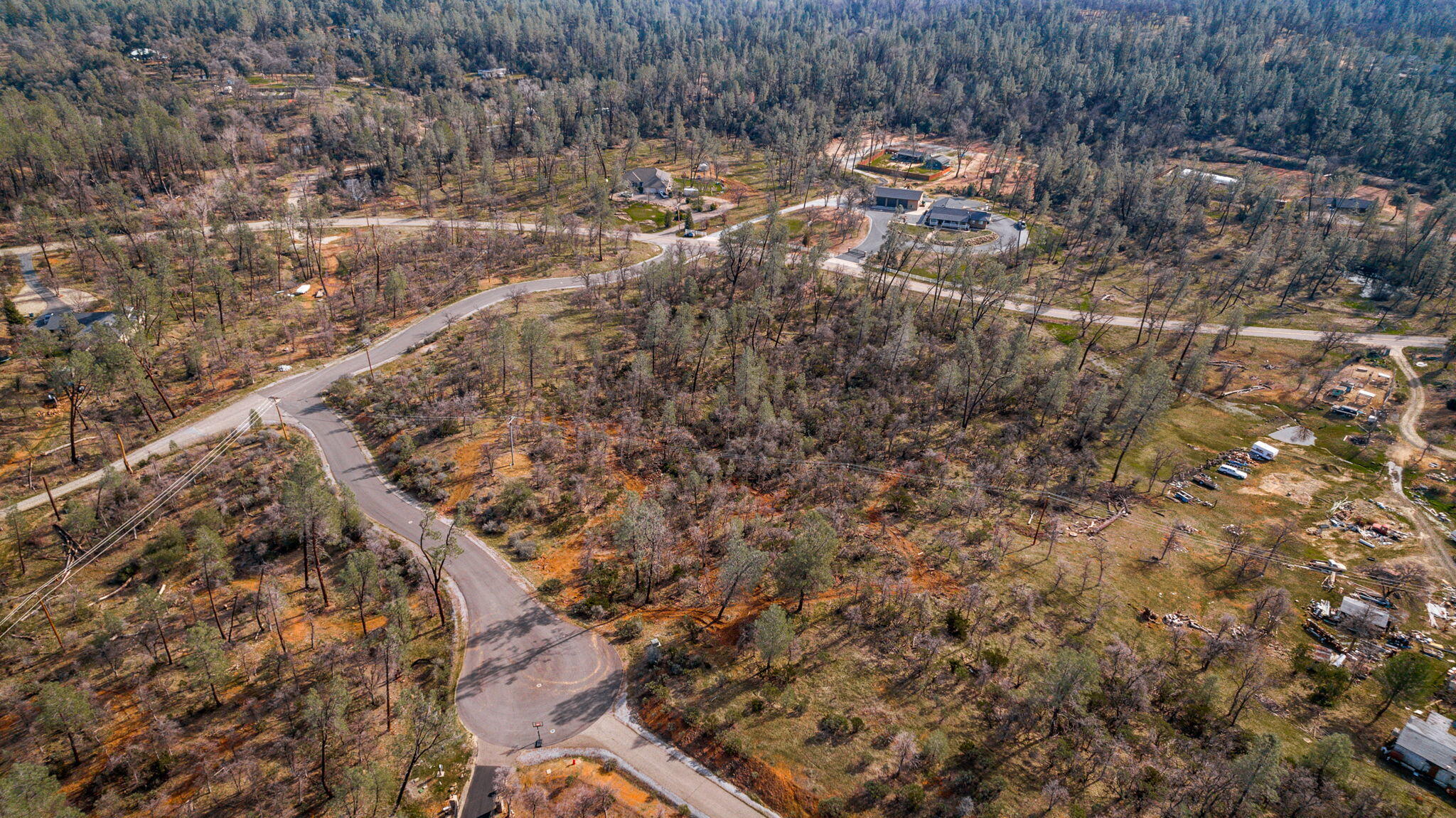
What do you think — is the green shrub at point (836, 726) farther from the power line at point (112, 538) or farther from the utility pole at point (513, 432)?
the power line at point (112, 538)

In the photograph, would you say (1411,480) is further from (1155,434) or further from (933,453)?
(933,453)

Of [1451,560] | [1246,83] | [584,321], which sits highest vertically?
[1246,83]

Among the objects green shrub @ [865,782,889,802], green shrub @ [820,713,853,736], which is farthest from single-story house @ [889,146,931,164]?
green shrub @ [865,782,889,802]

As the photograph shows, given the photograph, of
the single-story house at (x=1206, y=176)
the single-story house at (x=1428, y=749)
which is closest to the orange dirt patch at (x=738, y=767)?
the single-story house at (x=1428, y=749)

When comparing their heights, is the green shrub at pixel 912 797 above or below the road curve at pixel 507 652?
above

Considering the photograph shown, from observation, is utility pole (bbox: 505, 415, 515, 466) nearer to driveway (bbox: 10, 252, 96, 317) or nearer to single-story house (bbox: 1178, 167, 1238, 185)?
driveway (bbox: 10, 252, 96, 317)

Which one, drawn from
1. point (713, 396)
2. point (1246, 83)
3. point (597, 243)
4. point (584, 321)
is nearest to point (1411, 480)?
point (713, 396)
